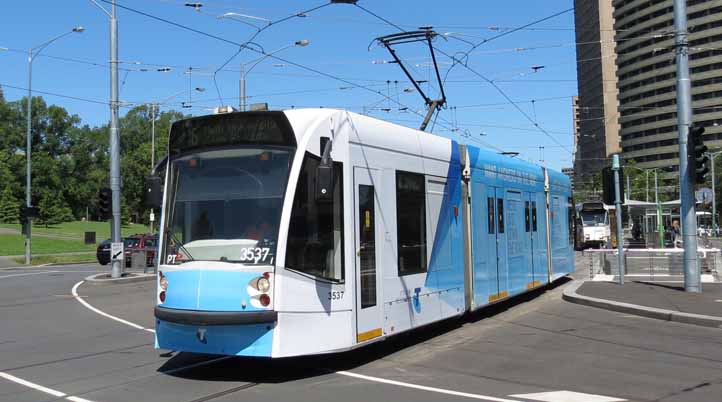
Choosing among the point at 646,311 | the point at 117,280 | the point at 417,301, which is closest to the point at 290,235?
the point at 417,301

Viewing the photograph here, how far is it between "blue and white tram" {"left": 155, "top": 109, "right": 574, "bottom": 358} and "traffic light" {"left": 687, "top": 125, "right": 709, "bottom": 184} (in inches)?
333

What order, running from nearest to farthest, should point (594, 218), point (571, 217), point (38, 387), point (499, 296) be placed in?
point (38, 387) < point (499, 296) < point (571, 217) < point (594, 218)

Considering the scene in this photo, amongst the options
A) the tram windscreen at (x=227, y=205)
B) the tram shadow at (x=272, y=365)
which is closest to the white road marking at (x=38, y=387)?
A: the tram shadow at (x=272, y=365)

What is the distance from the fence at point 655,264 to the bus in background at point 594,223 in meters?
25.1

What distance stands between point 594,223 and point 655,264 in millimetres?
26259

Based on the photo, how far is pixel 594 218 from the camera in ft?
152

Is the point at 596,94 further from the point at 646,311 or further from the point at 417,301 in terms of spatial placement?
the point at 417,301

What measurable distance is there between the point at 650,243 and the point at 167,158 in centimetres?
3292

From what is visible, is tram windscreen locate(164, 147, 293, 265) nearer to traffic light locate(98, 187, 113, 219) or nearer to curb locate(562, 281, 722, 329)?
curb locate(562, 281, 722, 329)

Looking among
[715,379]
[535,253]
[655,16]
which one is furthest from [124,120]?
[715,379]

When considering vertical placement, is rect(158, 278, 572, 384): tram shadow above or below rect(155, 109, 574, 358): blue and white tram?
below

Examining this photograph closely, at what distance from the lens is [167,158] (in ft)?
28.9

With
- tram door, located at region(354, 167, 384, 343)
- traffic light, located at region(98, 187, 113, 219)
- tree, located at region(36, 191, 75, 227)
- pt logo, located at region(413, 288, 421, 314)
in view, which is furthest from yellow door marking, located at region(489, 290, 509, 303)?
tree, located at region(36, 191, 75, 227)

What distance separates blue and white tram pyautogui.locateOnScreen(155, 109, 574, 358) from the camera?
7633mm
